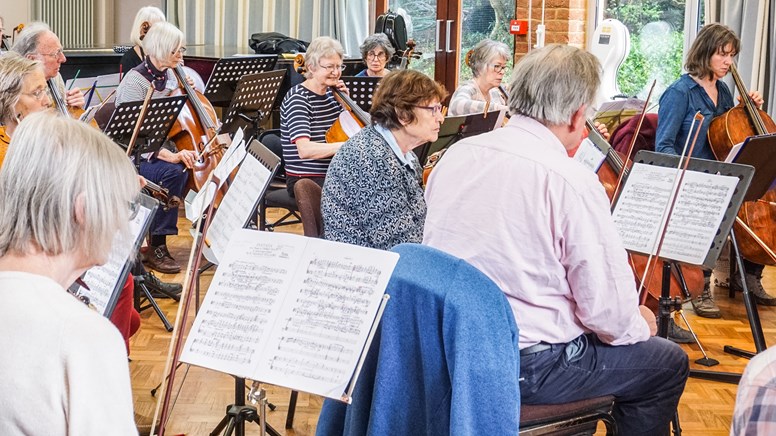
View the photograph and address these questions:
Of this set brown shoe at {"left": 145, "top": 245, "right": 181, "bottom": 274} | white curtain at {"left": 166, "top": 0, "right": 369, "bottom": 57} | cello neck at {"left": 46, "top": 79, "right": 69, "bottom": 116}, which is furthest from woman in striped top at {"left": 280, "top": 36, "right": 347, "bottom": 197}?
white curtain at {"left": 166, "top": 0, "right": 369, "bottom": 57}

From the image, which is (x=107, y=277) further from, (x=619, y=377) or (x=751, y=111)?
(x=751, y=111)

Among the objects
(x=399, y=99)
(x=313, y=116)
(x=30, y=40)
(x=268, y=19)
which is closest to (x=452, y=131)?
(x=313, y=116)

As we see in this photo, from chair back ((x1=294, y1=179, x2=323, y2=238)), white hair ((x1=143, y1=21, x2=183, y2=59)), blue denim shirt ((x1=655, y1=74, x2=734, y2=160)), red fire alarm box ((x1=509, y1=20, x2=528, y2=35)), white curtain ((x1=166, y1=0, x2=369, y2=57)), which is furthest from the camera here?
white curtain ((x1=166, y1=0, x2=369, y2=57))

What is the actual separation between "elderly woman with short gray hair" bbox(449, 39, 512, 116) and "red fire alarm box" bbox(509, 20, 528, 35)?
5.40 feet

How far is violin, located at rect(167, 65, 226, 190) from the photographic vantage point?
4.24 meters

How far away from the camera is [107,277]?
6.55ft

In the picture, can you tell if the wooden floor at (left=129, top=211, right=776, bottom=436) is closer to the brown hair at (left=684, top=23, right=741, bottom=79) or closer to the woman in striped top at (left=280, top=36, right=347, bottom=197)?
the woman in striped top at (left=280, top=36, right=347, bottom=197)

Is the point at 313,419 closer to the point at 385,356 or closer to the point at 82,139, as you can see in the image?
the point at 385,356

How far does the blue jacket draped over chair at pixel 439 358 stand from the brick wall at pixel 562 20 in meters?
4.55

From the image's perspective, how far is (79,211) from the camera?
1242mm

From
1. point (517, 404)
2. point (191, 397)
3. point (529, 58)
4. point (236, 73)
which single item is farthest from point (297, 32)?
point (517, 404)

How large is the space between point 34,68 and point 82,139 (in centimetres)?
158

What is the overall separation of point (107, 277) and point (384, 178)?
3.26 ft

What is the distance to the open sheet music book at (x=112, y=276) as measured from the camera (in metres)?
1.96
